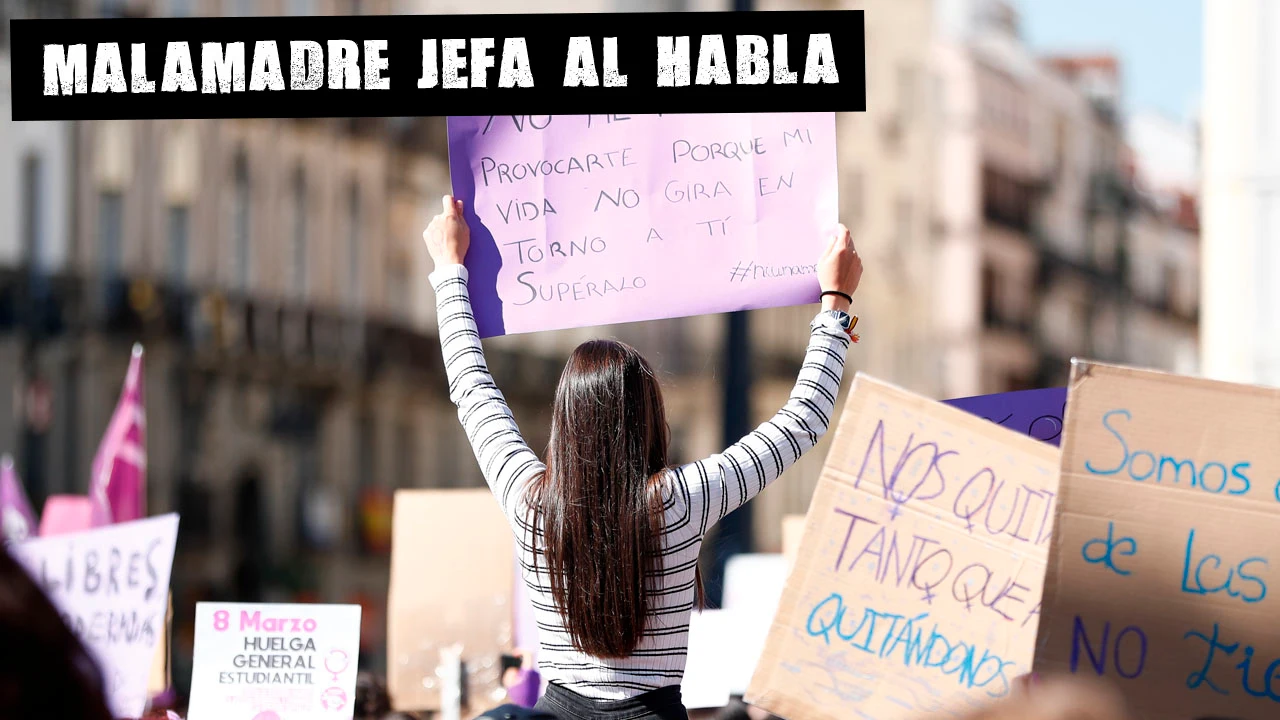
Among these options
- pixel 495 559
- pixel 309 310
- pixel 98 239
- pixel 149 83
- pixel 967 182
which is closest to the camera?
pixel 149 83

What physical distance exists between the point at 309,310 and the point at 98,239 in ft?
13.3

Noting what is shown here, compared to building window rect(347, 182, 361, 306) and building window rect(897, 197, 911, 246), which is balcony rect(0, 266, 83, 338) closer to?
building window rect(347, 182, 361, 306)

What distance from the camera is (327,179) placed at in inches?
1110

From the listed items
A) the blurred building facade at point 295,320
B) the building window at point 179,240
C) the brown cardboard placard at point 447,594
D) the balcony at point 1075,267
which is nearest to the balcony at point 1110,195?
the balcony at point 1075,267

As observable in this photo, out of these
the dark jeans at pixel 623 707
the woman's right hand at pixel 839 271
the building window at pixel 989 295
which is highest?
the woman's right hand at pixel 839 271

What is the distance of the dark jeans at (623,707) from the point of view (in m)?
2.75

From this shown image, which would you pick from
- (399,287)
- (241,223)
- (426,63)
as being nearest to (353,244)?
(399,287)

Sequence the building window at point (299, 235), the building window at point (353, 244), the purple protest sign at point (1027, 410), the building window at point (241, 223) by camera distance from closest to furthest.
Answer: the purple protest sign at point (1027, 410), the building window at point (241, 223), the building window at point (299, 235), the building window at point (353, 244)

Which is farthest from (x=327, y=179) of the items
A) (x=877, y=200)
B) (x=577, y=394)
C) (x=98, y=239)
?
(x=577, y=394)

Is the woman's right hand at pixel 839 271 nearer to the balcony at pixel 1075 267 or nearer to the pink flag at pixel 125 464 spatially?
the pink flag at pixel 125 464

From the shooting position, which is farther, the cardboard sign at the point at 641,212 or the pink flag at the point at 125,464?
the pink flag at the point at 125,464

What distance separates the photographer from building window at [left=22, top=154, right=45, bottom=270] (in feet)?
74.7

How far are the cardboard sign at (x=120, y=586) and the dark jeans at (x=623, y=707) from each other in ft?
3.34

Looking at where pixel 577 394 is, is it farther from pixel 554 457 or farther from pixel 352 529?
pixel 352 529
